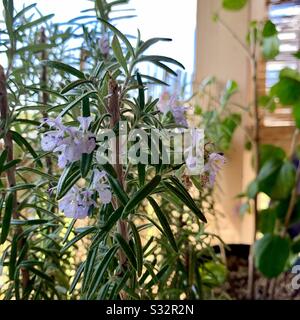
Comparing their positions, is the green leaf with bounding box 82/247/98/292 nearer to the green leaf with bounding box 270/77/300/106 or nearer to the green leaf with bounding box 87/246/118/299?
the green leaf with bounding box 87/246/118/299

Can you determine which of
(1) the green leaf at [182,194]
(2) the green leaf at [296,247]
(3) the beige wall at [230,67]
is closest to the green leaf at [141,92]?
(1) the green leaf at [182,194]

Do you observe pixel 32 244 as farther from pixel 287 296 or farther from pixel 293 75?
pixel 293 75

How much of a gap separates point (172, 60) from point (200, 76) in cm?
104

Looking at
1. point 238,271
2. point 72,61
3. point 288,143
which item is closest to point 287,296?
point 238,271

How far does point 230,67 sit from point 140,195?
1.20 metres

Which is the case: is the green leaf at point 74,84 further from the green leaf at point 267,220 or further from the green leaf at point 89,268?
the green leaf at point 267,220

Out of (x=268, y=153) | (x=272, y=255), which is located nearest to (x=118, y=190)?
(x=272, y=255)

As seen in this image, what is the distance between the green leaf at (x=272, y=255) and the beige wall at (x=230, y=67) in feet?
1.27

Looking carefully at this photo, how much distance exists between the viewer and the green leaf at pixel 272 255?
116 cm

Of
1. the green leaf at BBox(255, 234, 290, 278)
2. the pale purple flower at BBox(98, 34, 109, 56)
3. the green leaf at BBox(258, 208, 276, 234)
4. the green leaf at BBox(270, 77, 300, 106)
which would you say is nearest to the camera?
the pale purple flower at BBox(98, 34, 109, 56)

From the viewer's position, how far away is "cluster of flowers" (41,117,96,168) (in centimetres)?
50

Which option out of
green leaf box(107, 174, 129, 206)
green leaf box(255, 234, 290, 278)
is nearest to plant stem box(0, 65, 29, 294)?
green leaf box(107, 174, 129, 206)

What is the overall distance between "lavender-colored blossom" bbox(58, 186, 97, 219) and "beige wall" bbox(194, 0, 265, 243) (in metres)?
1.10

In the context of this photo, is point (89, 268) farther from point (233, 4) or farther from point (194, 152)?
point (233, 4)
